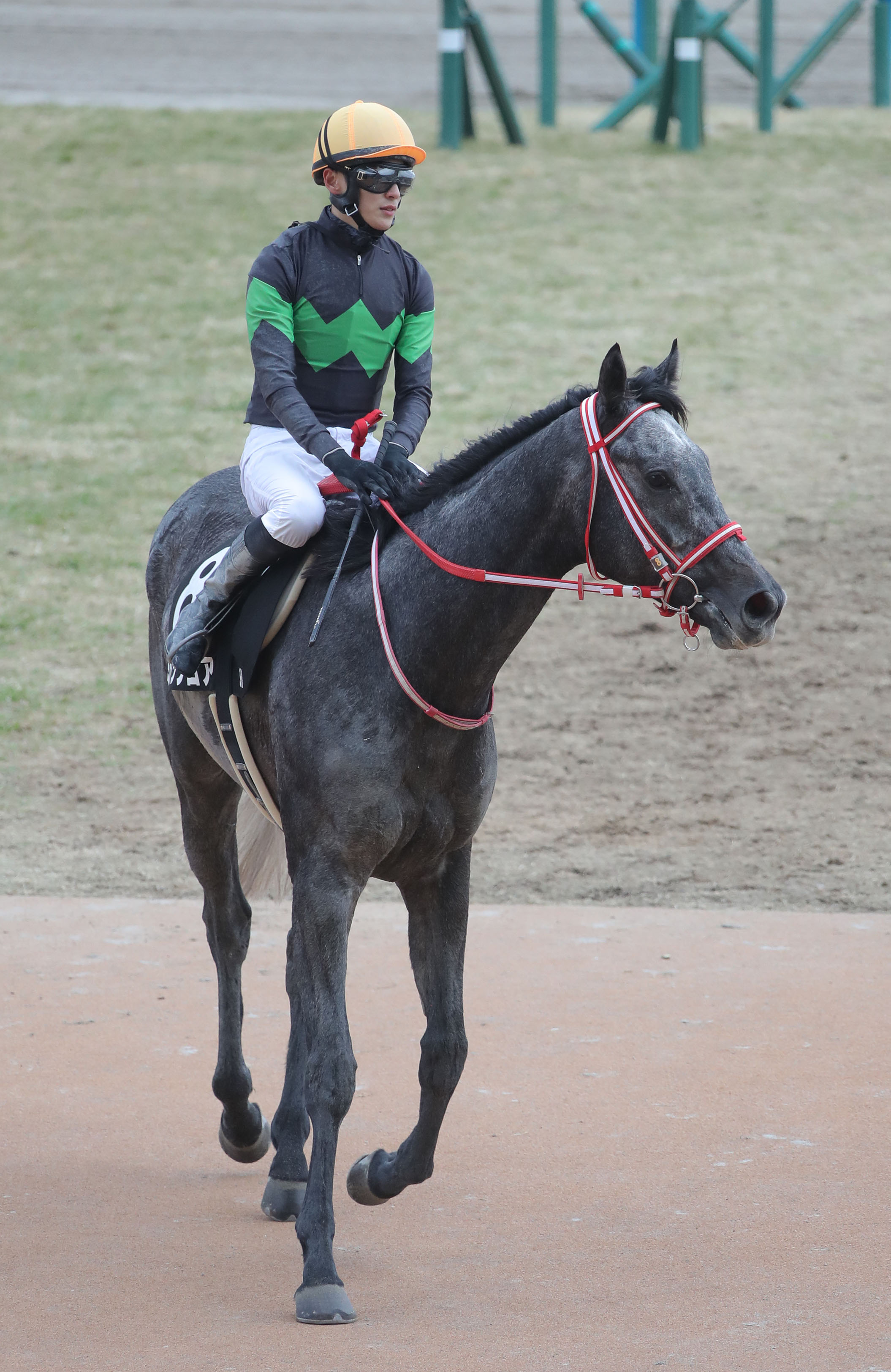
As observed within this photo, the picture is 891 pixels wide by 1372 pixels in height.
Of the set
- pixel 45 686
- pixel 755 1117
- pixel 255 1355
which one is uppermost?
pixel 255 1355

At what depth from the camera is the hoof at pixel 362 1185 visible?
466cm

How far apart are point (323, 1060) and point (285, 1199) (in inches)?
31.2

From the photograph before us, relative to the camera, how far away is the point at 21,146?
18.6 m

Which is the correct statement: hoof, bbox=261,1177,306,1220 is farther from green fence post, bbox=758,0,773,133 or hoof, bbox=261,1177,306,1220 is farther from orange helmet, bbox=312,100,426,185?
green fence post, bbox=758,0,773,133

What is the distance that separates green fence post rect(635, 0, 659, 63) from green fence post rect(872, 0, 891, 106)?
2.69 meters

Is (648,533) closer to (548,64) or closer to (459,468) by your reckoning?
(459,468)

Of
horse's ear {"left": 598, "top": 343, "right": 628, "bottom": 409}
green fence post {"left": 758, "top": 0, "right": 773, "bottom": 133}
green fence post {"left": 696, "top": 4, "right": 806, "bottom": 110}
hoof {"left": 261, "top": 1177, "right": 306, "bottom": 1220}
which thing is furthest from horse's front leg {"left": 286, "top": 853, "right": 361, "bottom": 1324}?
green fence post {"left": 696, "top": 4, "right": 806, "bottom": 110}

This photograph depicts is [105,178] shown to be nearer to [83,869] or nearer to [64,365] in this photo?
[64,365]

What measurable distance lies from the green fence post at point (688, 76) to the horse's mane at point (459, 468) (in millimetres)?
14679

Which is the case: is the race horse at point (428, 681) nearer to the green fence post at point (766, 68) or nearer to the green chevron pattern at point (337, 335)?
the green chevron pattern at point (337, 335)

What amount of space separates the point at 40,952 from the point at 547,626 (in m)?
5.43

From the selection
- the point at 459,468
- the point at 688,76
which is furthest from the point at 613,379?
the point at 688,76

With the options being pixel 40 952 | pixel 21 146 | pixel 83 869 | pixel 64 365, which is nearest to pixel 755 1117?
pixel 40 952

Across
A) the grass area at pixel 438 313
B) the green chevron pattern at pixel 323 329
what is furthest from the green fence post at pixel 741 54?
the green chevron pattern at pixel 323 329
